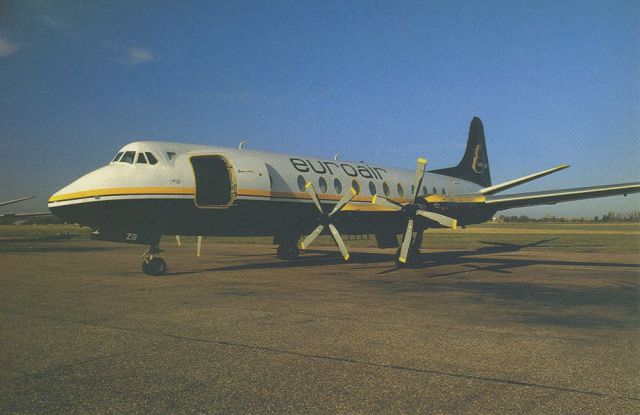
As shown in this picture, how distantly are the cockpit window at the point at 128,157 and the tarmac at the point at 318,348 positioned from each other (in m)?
4.50

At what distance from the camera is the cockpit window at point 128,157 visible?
649 inches

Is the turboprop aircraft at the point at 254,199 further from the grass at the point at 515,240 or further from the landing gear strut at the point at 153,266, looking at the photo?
the grass at the point at 515,240

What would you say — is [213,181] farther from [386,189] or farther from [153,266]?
[386,189]

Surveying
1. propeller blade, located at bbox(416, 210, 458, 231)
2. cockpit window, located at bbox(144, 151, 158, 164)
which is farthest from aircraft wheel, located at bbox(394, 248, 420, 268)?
cockpit window, located at bbox(144, 151, 158, 164)

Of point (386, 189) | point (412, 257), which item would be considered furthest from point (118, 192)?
point (386, 189)

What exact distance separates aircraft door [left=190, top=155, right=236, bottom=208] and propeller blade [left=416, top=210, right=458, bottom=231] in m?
7.57

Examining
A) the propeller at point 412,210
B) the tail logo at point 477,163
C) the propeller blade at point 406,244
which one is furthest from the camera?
the tail logo at point 477,163

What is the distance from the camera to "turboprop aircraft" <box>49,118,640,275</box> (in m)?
15.8

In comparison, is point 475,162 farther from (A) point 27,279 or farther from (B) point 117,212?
(A) point 27,279

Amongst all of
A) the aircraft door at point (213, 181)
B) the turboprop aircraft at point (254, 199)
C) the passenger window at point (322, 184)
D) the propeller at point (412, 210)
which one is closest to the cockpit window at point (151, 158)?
the turboprop aircraft at point (254, 199)

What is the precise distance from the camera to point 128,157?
16.6m

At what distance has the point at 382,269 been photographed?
19422 millimetres

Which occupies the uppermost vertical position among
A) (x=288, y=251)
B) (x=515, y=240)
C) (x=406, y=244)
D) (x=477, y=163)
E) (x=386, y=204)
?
(x=477, y=163)

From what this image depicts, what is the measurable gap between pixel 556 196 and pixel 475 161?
12449 millimetres
